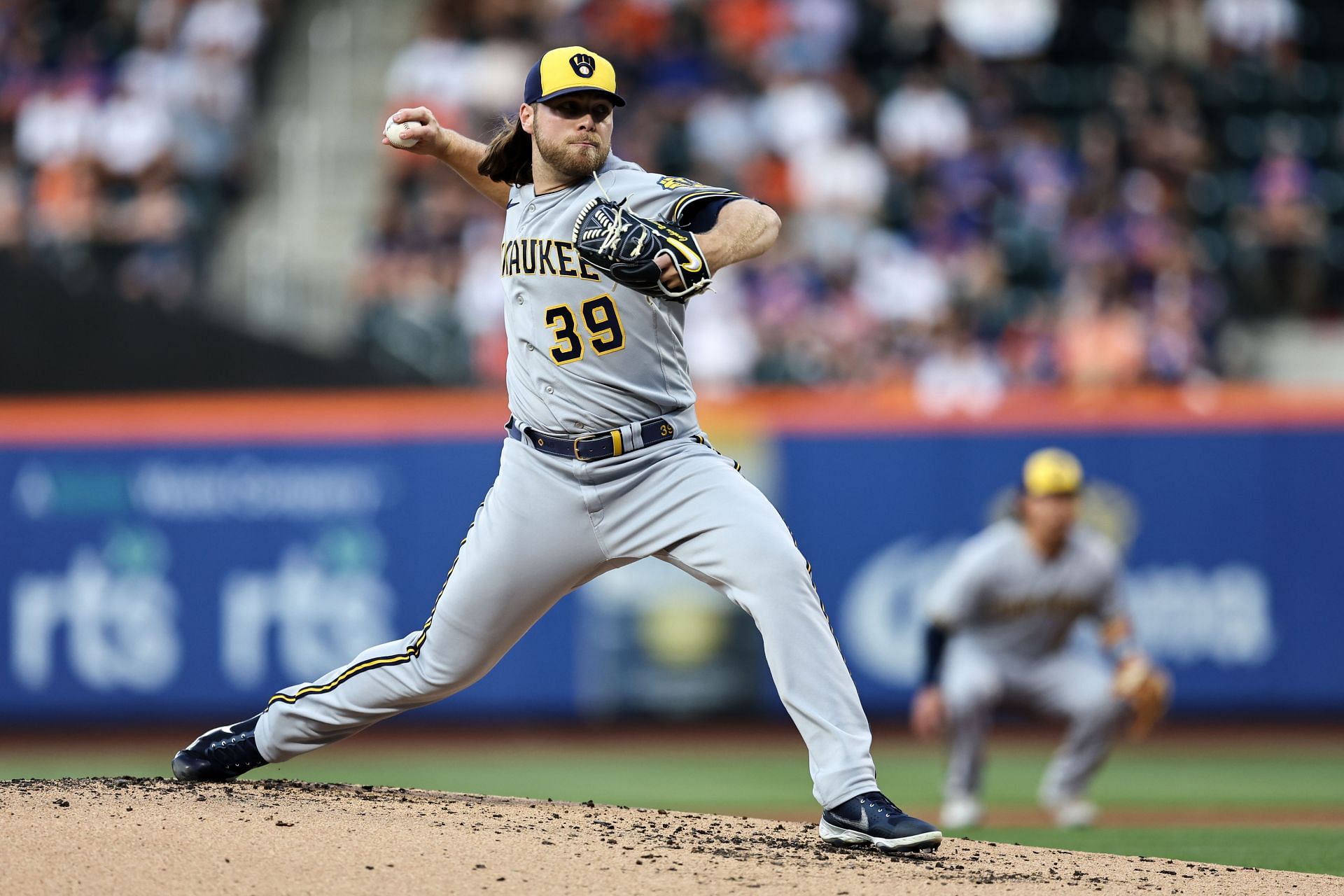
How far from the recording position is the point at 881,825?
4477mm

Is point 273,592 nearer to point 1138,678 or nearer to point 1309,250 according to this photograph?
point 1138,678

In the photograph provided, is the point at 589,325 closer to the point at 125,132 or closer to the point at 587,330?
the point at 587,330

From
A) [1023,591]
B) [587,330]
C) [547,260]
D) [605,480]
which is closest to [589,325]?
[587,330]

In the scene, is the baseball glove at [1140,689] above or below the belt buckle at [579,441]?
below

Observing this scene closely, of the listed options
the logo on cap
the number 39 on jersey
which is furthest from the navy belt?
the logo on cap

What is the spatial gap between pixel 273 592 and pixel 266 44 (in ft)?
19.5

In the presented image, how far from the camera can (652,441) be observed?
4.57m

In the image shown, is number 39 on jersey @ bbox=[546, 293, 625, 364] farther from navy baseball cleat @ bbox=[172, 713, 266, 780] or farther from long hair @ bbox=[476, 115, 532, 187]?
navy baseball cleat @ bbox=[172, 713, 266, 780]

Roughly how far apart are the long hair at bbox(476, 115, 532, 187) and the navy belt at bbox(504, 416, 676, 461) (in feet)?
2.51

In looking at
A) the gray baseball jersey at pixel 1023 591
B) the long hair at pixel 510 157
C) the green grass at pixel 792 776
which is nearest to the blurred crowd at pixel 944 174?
the green grass at pixel 792 776

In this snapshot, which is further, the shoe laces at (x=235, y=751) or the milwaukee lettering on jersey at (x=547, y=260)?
the shoe laces at (x=235, y=751)

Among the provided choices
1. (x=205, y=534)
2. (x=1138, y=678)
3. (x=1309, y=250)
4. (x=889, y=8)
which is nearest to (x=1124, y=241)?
(x=1309, y=250)

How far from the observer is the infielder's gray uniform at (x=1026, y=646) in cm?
754

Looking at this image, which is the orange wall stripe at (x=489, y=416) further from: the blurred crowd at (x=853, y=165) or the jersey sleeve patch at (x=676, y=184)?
the jersey sleeve patch at (x=676, y=184)
